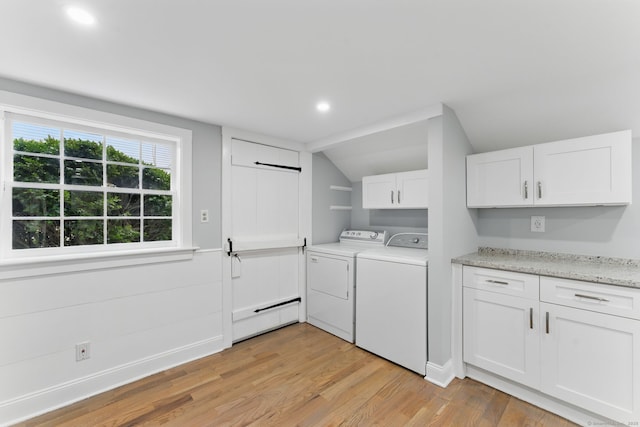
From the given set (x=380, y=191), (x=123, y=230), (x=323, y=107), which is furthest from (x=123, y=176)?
(x=380, y=191)

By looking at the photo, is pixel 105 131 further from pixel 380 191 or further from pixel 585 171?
pixel 585 171

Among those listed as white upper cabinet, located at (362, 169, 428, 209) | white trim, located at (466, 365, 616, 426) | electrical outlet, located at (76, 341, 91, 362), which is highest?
white upper cabinet, located at (362, 169, 428, 209)

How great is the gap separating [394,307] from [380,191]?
4.31 ft

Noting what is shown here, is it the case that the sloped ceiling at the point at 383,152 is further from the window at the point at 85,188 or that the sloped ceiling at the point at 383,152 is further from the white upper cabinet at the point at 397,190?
the window at the point at 85,188

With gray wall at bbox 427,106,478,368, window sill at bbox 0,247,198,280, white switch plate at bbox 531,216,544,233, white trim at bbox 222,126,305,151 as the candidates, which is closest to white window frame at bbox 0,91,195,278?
window sill at bbox 0,247,198,280

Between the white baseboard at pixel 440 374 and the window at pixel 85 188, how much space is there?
7.88ft

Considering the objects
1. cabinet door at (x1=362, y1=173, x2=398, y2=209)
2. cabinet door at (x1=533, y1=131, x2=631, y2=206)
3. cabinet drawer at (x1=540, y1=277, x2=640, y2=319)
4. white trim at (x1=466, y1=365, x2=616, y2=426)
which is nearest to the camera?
cabinet drawer at (x1=540, y1=277, x2=640, y2=319)

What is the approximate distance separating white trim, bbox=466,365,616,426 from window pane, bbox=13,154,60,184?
3532 millimetres

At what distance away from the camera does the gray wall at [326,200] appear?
11.6 ft

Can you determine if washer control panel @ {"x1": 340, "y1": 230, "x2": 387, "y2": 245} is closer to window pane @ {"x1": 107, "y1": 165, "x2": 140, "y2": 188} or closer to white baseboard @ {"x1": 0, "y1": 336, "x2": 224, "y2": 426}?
white baseboard @ {"x1": 0, "y1": 336, "x2": 224, "y2": 426}

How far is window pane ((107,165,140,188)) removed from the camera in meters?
2.24

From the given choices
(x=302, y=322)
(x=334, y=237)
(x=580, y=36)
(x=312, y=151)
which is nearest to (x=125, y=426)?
(x=302, y=322)

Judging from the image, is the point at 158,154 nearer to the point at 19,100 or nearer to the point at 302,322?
the point at 19,100

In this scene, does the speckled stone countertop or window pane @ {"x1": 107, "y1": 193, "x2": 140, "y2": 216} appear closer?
the speckled stone countertop
